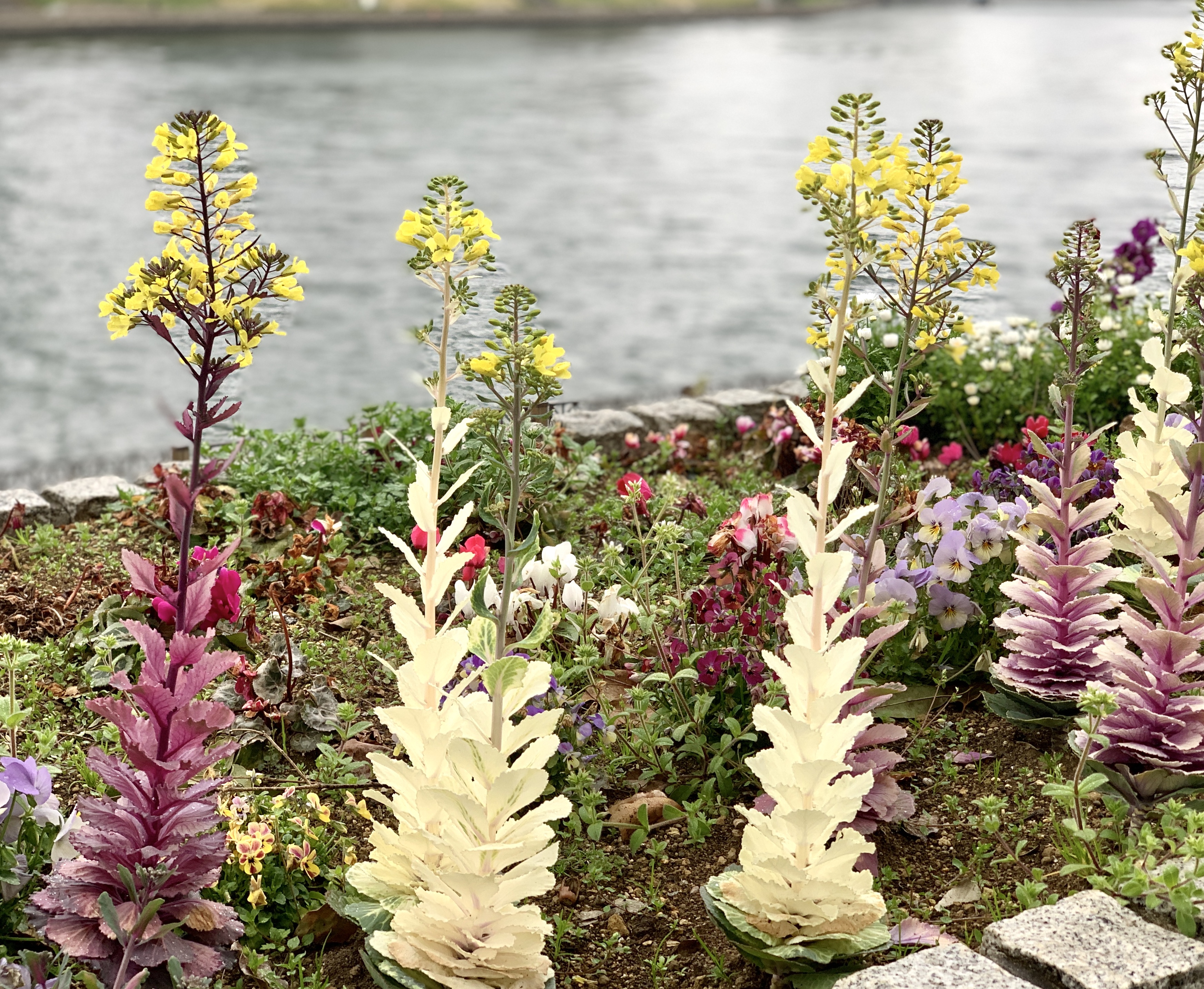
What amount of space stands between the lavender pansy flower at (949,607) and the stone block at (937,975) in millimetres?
1209

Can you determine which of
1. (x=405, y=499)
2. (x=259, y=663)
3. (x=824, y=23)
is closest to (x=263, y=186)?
(x=405, y=499)

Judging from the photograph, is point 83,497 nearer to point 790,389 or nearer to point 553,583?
point 553,583

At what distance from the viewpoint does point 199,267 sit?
2693 millimetres

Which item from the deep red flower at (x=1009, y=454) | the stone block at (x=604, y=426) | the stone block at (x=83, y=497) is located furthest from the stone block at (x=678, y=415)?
the stone block at (x=83, y=497)

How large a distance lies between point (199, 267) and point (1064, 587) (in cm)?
230

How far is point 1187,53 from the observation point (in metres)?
3.59

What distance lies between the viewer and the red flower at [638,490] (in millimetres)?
3682

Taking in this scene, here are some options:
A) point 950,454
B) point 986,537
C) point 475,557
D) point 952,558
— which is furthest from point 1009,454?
point 475,557

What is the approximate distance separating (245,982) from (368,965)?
31 cm

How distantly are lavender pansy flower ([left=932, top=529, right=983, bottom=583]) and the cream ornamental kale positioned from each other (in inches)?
77.2

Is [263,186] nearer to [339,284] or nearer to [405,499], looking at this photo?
[339,284]

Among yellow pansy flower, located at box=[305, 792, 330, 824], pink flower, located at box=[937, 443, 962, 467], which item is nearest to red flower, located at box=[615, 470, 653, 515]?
yellow pansy flower, located at box=[305, 792, 330, 824]

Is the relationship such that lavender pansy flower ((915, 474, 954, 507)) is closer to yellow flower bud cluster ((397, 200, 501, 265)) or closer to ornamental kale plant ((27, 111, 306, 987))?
yellow flower bud cluster ((397, 200, 501, 265))

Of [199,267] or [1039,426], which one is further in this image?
[1039,426]
